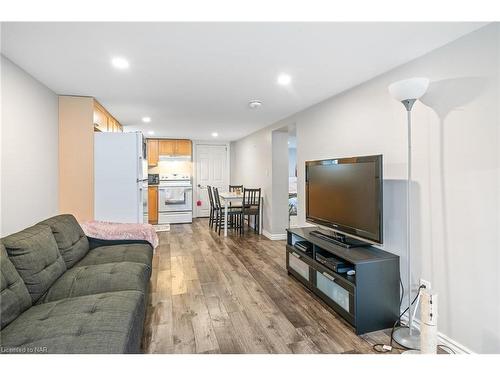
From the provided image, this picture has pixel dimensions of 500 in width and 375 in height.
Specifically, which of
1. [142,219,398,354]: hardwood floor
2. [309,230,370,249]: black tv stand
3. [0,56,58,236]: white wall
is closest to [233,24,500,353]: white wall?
[309,230,370,249]: black tv stand

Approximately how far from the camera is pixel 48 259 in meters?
1.98

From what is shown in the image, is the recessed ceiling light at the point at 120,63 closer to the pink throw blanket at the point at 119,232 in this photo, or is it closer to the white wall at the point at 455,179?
the pink throw blanket at the point at 119,232

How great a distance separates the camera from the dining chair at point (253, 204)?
5809 millimetres

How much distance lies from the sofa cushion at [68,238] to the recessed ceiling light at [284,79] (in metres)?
2.41

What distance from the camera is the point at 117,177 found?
11.6 feet

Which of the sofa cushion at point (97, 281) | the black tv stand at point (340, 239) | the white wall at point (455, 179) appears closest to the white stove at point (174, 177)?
the black tv stand at point (340, 239)

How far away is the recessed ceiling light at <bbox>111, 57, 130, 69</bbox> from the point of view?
2.25 meters

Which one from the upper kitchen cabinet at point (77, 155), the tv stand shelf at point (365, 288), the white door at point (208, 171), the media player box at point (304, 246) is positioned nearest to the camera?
the tv stand shelf at point (365, 288)

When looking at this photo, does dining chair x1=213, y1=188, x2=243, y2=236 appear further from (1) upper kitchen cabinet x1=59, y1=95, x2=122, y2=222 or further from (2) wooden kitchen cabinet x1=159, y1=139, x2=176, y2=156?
(1) upper kitchen cabinet x1=59, y1=95, x2=122, y2=222

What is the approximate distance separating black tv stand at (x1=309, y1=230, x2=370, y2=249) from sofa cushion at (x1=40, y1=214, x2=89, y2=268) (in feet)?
7.71

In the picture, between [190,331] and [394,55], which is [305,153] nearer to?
[394,55]

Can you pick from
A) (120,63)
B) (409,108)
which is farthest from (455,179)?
(120,63)

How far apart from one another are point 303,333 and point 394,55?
233 cm

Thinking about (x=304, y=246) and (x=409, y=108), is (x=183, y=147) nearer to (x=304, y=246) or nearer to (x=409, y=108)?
(x=304, y=246)
